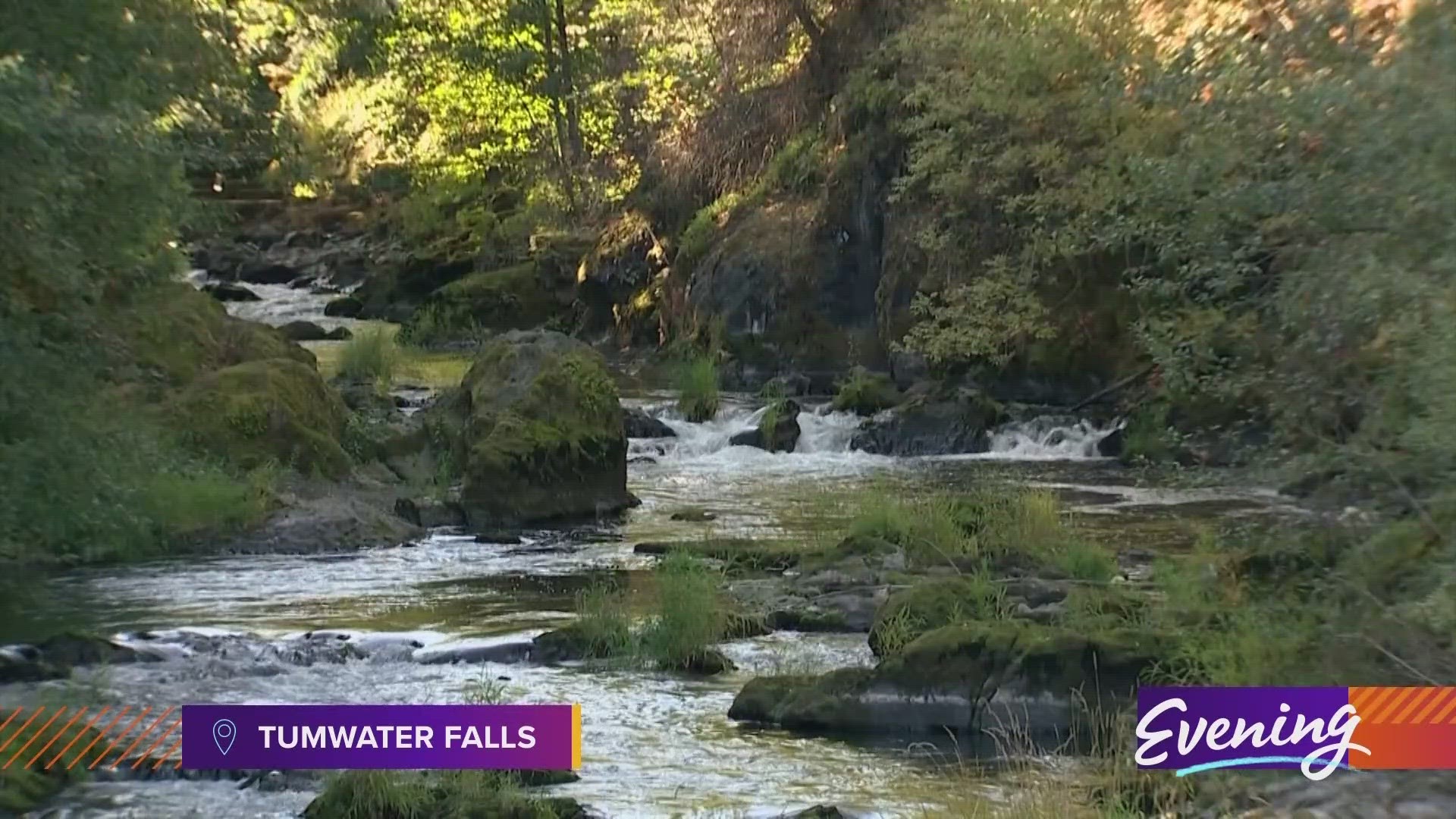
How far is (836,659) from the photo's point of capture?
1138cm

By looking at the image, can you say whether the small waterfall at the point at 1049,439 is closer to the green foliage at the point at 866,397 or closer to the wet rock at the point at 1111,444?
the wet rock at the point at 1111,444

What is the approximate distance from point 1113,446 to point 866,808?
14.6m

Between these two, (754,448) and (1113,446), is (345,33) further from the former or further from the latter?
(1113,446)

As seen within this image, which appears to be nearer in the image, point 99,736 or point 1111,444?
point 99,736

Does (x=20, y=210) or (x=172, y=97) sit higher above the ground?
(x=172, y=97)

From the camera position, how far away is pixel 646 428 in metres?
24.0

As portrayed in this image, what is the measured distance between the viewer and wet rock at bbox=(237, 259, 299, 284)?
45.8 m

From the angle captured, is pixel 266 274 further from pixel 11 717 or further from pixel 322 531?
pixel 11 717

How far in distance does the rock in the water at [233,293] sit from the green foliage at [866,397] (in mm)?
20467

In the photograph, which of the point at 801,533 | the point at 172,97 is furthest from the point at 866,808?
the point at 801,533

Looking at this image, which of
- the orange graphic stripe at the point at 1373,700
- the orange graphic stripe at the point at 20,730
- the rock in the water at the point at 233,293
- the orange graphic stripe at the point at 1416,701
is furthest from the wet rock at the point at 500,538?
the rock in the water at the point at 233,293

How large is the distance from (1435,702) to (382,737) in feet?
16.1

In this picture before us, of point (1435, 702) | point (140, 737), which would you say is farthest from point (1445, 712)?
point (140, 737)

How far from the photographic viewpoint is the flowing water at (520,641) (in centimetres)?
883
